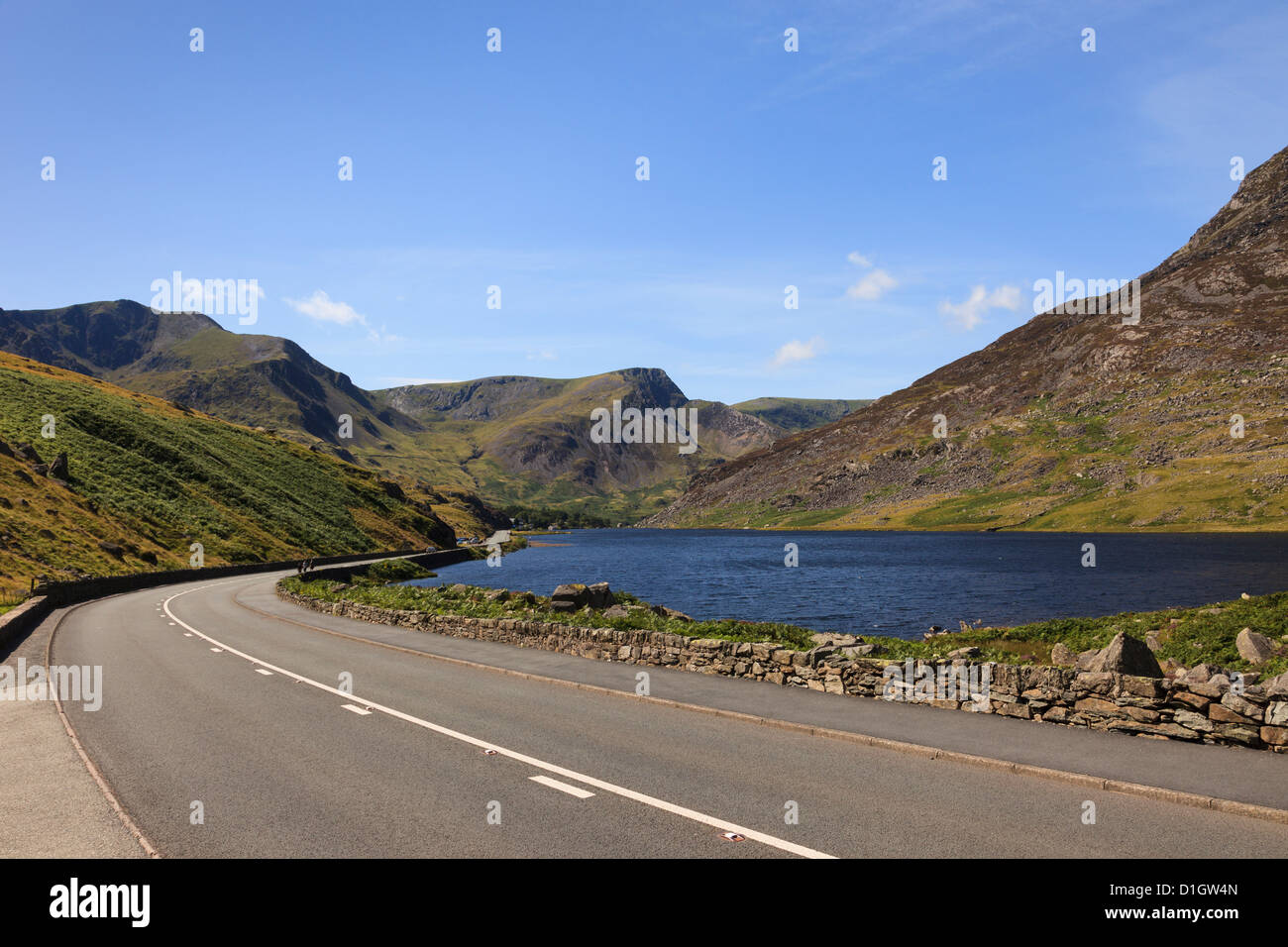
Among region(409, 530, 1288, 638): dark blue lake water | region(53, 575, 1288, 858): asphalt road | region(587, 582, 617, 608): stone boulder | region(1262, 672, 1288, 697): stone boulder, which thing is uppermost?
region(1262, 672, 1288, 697): stone boulder

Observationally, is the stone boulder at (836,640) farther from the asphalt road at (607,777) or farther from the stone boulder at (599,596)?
the stone boulder at (599,596)

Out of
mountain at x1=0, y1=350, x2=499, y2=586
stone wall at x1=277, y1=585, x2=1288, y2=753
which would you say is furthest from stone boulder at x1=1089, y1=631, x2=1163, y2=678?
mountain at x1=0, y1=350, x2=499, y2=586

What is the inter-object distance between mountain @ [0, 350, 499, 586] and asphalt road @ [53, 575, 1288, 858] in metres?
43.7

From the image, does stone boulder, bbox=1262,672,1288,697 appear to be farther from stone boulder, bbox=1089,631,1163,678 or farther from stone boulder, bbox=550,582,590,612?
stone boulder, bbox=550,582,590,612

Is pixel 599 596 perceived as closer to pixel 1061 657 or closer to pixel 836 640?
pixel 836 640

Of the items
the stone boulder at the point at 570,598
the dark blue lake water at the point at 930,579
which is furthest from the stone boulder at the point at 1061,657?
the dark blue lake water at the point at 930,579

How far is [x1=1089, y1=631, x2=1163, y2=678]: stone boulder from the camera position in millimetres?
14352

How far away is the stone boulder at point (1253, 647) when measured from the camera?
66.8 ft

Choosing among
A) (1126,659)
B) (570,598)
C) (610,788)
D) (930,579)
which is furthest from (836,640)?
(930,579)

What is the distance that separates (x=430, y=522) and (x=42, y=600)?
119554 millimetres

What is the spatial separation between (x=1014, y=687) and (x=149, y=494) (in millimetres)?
94566

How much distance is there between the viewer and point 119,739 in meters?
13.5
